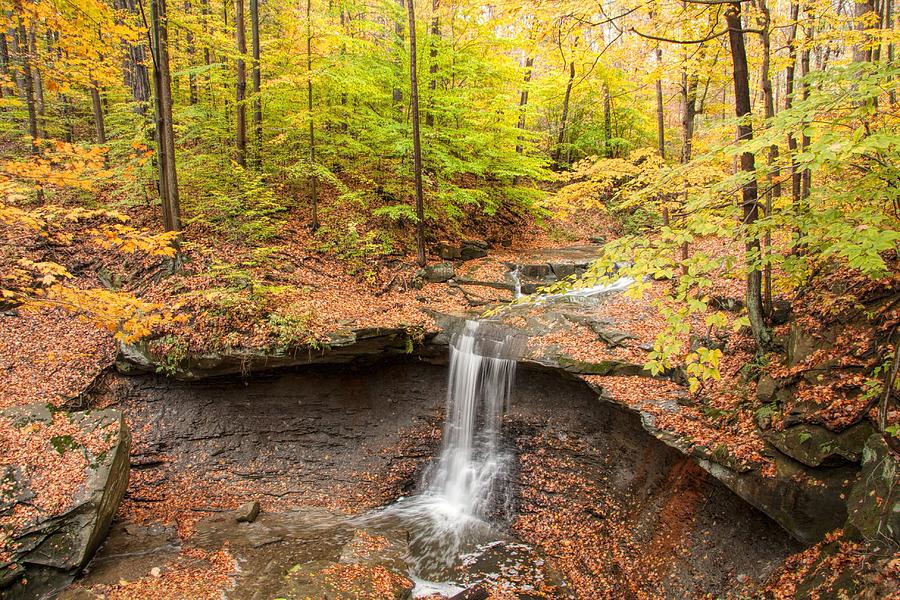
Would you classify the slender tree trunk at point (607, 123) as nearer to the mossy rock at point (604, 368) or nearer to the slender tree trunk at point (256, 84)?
the slender tree trunk at point (256, 84)

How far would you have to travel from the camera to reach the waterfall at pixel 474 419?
9.56 m

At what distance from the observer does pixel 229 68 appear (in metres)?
13.6

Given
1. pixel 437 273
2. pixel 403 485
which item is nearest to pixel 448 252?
pixel 437 273

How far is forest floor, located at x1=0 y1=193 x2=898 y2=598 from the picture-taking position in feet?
21.4

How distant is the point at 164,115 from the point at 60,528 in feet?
27.7

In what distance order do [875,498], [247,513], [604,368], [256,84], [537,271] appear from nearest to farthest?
[875,498] → [247,513] → [604,368] → [256,84] → [537,271]

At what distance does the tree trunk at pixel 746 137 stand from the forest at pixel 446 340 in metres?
0.17

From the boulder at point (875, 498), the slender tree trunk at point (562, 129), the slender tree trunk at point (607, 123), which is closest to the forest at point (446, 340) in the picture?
the boulder at point (875, 498)

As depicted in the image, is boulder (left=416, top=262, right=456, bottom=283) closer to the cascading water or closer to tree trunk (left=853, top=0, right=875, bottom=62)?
the cascading water

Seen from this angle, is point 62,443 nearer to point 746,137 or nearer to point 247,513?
point 247,513

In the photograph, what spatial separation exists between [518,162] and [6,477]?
539 inches

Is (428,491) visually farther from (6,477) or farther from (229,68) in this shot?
(229,68)

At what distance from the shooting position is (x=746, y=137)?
652 centimetres

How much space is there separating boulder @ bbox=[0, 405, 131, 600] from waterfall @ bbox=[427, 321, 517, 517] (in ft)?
19.3
